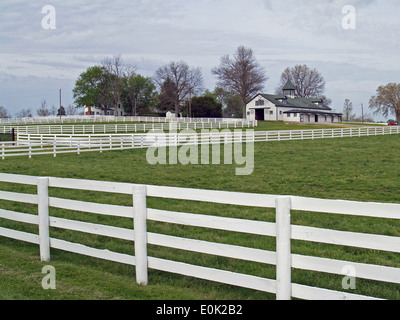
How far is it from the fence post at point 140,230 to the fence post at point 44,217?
1760 mm

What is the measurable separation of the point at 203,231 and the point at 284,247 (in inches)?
149

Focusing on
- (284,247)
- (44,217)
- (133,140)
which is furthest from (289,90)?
(284,247)

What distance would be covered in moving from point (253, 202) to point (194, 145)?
2561 centimetres

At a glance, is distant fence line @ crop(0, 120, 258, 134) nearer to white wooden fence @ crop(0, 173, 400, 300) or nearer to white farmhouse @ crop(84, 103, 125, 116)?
white wooden fence @ crop(0, 173, 400, 300)

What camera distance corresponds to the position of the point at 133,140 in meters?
28.8

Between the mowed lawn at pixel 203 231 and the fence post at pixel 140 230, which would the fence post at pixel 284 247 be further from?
the fence post at pixel 140 230

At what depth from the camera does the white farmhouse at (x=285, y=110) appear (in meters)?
78.6

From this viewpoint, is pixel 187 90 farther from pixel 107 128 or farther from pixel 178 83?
pixel 107 128

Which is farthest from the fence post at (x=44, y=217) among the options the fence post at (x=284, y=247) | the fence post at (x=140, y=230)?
the fence post at (x=284, y=247)

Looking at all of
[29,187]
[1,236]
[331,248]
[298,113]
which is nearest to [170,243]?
[331,248]

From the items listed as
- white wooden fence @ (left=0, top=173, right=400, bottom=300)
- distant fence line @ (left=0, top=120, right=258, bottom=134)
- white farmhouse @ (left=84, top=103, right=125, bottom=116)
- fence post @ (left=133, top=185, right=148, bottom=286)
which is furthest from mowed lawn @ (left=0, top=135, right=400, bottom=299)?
white farmhouse @ (left=84, top=103, right=125, bottom=116)

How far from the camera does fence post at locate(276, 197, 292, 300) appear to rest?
4062mm
